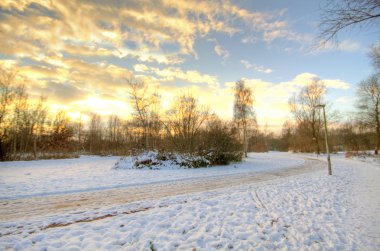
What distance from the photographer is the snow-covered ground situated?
400 cm

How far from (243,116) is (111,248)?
1121 inches

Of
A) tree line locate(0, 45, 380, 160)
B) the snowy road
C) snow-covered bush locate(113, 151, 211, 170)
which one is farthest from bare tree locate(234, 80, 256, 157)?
the snowy road

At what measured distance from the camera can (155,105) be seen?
31359 mm

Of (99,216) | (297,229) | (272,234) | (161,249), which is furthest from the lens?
(99,216)

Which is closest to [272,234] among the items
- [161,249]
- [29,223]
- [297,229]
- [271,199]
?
[297,229]

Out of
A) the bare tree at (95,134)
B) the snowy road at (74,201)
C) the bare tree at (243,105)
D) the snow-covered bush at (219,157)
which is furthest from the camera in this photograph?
the bare tree at (95,134)

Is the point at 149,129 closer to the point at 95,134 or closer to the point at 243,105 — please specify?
the point at 243,105

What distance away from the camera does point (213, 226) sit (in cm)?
481

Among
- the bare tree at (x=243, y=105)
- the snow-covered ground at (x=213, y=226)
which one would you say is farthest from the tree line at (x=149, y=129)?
the snow-covered ground at (x=213, y=226)

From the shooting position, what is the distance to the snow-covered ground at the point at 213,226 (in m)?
4.00

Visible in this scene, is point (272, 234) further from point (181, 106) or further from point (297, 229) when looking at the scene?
point (181, 106)

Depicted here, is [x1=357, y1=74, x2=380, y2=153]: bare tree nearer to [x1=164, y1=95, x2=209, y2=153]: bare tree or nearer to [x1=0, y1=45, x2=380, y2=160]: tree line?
[x1=0, y1=45, x2=380, y2=160]: tree line

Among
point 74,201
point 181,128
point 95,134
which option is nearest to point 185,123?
point 181,128

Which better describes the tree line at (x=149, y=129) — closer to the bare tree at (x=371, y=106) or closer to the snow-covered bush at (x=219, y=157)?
the snow-covered bush at (x=219, y=157)
